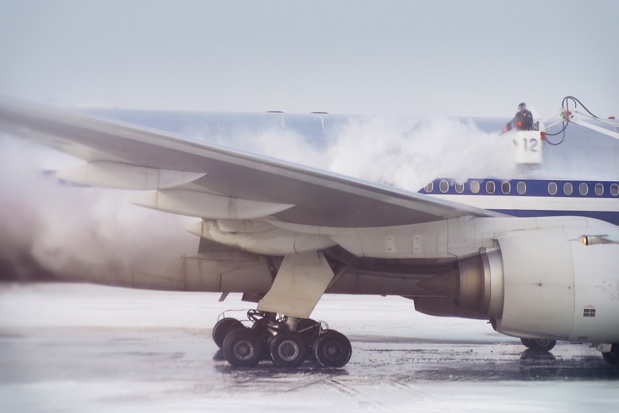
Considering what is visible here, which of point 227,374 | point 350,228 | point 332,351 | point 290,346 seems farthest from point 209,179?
point 332,351

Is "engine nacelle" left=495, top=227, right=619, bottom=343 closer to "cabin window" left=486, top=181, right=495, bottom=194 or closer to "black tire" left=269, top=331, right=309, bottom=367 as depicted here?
"cabin window" left=486, top=181, right=495, bottom=194

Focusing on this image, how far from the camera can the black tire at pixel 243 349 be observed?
34.6 ft

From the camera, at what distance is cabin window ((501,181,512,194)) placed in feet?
36.8

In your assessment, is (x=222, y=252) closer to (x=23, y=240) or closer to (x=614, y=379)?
(x=23, y=240)

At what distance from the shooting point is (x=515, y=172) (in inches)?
444

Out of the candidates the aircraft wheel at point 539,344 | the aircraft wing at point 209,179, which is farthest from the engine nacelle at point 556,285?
the aircraft wheel at point 539,344

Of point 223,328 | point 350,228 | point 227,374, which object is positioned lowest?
point 227,374

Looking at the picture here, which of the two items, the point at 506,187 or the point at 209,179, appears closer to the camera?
the point at 209,179

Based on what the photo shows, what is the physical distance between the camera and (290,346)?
1045 centimetres

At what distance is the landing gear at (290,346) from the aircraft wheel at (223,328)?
154 centimetres

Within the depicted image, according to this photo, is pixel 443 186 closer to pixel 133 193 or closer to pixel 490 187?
pixel 490 187

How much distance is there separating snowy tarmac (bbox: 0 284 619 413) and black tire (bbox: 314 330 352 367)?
14 centimetres

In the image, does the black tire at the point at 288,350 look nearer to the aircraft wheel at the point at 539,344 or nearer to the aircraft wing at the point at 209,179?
the aircraft wing at the point at 209,179

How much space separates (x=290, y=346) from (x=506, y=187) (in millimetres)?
3420
